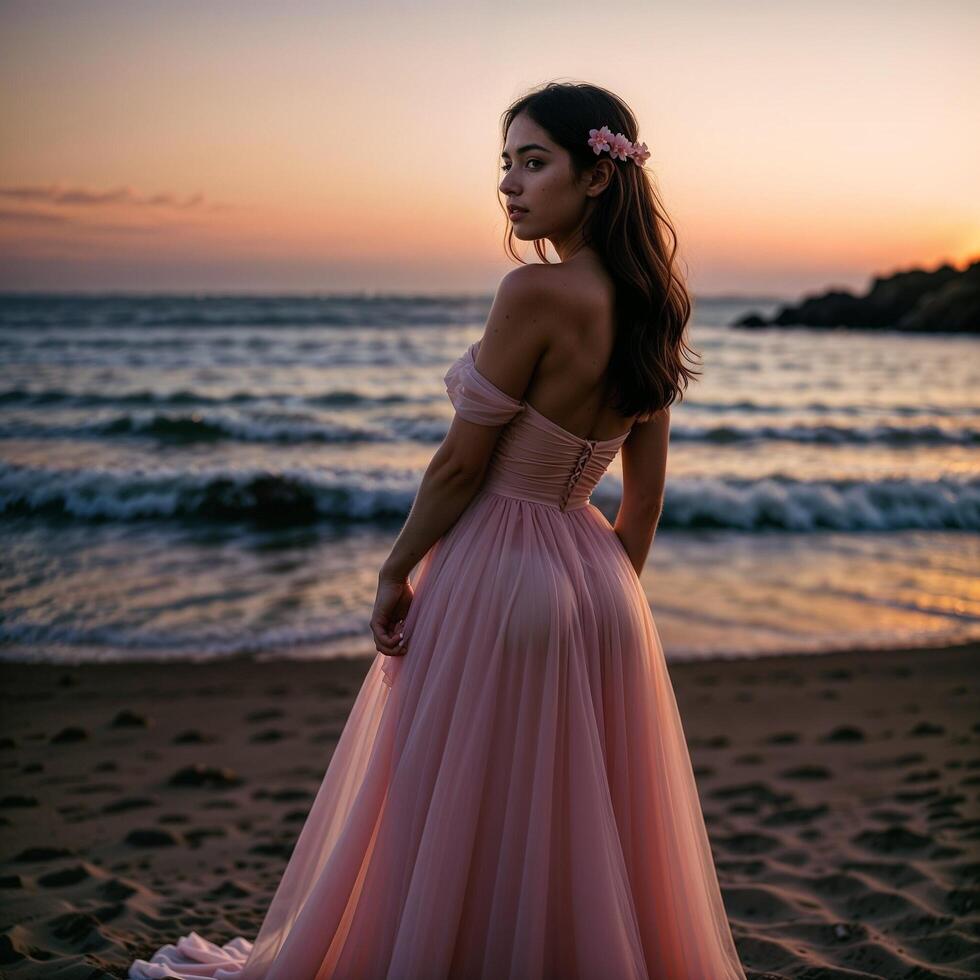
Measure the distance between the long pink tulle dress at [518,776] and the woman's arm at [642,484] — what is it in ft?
0.40

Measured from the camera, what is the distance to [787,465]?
14.4 metres

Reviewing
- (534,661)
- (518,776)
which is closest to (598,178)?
(534,661)

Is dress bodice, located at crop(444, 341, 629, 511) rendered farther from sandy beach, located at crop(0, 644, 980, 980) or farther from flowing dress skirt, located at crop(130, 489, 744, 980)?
sandy beach, located at crop(0, 644, 980, 980)

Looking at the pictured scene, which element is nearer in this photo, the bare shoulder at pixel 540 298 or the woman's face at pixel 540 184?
the bare shoulder at pixel 540 298

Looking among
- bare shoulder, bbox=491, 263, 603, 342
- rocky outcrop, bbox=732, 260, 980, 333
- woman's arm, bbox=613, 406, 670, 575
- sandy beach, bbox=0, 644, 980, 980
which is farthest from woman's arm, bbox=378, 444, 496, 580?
rocky outcrop, bbox=732, 260, 980, 333

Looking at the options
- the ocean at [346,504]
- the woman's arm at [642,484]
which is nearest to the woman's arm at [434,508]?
the woman's arm at [642,484]

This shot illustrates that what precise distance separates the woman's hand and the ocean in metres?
4.64

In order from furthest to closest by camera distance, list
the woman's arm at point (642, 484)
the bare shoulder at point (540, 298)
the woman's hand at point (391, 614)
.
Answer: the woman's arm at point (642, 484) < the woman's hand at point (391, 614) < the bare shoulder at point (540, 298)

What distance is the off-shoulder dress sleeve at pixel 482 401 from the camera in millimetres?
2105

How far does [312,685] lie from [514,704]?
14.1 ft

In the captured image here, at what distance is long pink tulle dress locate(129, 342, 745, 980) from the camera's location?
7.03ft

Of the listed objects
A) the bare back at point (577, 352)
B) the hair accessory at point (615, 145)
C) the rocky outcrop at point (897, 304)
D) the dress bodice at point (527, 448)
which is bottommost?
the dress bodice at point (527, 448)

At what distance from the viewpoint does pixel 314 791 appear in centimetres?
475

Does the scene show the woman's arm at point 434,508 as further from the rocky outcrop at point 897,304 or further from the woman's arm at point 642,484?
the rocky outcrop at point 897,304
